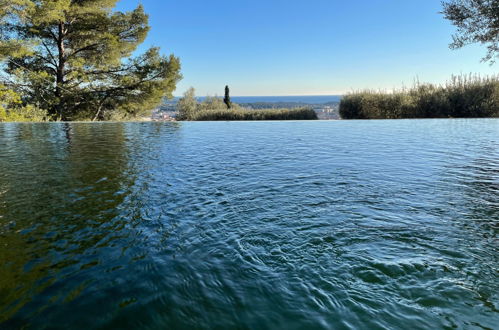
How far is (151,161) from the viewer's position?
6.20m

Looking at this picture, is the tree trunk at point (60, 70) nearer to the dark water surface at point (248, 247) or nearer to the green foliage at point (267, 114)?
the green foliage at point (267, 114)

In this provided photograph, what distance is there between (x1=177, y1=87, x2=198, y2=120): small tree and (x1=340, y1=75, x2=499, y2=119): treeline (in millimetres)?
17259

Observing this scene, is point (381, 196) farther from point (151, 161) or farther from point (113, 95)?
point (113, 95)

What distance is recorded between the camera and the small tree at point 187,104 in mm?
30773

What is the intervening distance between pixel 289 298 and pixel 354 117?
1732 cm

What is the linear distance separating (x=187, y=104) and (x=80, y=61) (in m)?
16.4

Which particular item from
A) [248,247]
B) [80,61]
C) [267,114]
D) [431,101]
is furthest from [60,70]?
[431,101]

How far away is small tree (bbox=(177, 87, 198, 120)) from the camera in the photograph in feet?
101

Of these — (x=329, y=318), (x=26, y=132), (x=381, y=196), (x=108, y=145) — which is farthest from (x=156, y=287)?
(x=26, y=132)

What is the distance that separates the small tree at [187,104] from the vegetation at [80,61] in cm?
1103

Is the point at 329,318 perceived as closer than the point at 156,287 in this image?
Yes

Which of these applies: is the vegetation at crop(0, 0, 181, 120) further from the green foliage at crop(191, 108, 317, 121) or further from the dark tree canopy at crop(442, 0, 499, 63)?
the dark tree canopy at crop(442, 0, 499, 63)

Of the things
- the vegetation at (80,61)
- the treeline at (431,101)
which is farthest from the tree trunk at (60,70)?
the treeline at (431,101)

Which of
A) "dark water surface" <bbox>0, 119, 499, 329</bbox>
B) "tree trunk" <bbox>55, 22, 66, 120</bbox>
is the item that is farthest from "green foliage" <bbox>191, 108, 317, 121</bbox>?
"dark water surface" <bbox>0, 119, 499, 329</bbox>
